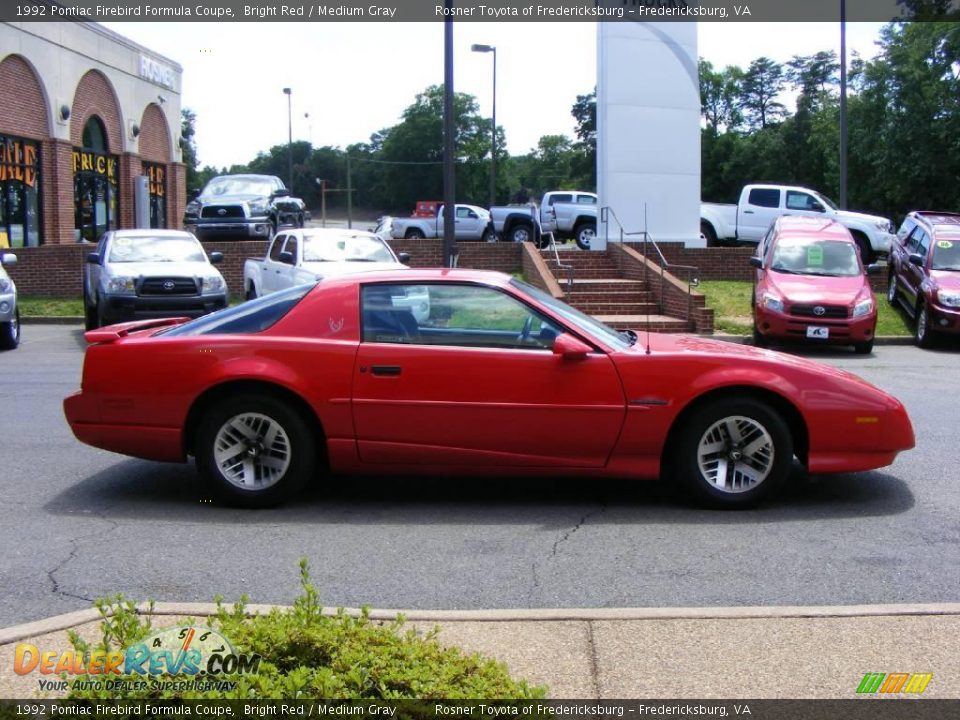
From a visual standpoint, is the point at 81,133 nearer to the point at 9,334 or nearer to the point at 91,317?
the point at 91,317

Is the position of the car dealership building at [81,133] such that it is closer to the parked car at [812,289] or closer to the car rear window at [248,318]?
the parked car at [812,289]

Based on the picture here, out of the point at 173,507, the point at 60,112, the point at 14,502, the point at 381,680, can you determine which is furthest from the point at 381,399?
the point at 60,112

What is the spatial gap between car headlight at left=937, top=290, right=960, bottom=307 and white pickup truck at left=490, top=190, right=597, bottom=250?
15.3 meters

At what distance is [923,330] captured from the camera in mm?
17438

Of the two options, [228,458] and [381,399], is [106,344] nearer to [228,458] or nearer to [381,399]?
[228,458]

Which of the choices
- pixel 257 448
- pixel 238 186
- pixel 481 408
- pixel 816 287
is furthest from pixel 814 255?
pixel 238 186

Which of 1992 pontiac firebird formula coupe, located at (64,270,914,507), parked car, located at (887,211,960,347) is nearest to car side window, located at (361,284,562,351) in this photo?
1992 pontiac firebird formula coupe, located at (64,270,914,507)

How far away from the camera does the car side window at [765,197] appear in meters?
28.0

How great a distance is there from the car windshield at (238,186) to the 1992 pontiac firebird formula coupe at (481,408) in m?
21.7

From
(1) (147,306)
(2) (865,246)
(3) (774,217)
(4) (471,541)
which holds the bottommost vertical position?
(4) (471,541)

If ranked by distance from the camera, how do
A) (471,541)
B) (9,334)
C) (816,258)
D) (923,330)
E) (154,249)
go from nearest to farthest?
(471,541) → (9,334) → (923,330) → (816,258) → (154,249)

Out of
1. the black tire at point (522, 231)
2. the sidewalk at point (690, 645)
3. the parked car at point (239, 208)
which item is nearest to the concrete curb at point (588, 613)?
the sidewalk at point (690, 645)

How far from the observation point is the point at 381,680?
3.20m

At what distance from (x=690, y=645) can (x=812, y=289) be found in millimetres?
13241
